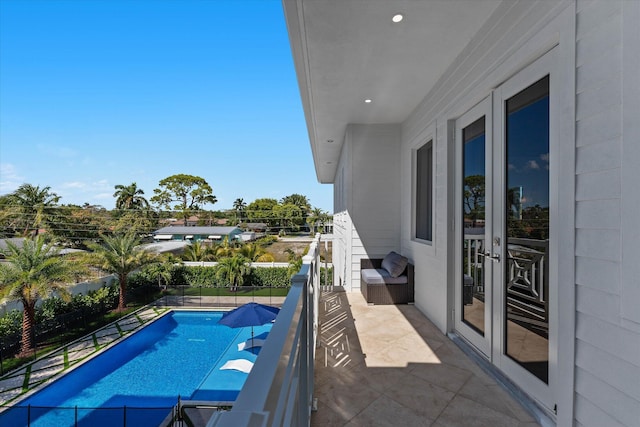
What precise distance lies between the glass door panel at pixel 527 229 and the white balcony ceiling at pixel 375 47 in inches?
34.5

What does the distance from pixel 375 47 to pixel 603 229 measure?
238cm

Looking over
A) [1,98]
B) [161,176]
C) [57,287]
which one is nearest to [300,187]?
[161,176]

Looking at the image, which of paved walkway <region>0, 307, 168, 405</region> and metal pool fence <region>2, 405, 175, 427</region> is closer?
metal pool fence <region>2, 405, 175, 427</region>

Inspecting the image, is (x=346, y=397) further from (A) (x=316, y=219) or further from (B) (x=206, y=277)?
(A) (x=316, y=219)

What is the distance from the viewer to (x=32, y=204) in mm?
21031

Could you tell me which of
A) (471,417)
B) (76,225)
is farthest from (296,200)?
(471,417)

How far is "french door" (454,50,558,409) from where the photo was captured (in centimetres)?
191

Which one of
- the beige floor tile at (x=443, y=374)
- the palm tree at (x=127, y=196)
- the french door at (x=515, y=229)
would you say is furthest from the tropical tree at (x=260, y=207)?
the beige floor tile at (x=443, y=374)

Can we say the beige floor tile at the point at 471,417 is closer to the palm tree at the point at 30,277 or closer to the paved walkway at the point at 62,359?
the paved walkway at the point at 62,359

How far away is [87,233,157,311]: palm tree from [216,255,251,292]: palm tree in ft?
10.8

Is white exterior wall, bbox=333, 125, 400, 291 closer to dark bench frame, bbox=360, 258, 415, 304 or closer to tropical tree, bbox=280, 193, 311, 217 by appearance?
dark bench frame, bbox=360, 258, 415, 304

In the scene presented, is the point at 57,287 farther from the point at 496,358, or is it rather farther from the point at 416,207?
the point at 496,358

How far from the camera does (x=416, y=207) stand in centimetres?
458

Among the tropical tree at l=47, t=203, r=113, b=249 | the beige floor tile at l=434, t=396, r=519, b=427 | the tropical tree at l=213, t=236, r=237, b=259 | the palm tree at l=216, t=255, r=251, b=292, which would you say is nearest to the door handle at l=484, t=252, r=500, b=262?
the beige floor tile at l=434, t=396, r=519, b=427
